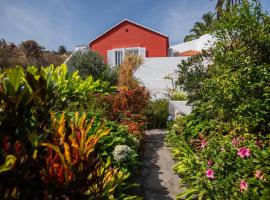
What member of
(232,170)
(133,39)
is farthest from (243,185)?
(133,39)

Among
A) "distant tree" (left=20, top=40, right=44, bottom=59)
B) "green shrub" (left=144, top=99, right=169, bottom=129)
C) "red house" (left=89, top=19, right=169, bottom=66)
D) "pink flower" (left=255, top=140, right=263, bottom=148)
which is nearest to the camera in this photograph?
"pink flower" (left=255, top=140, right=263, bottom=148)

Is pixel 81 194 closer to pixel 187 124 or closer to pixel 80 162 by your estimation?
pixel 80 162

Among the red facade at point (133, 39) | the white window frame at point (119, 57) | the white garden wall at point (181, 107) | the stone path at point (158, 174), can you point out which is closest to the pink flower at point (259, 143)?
the stone path at point (158, 174)

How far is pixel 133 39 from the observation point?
2486 centimetres

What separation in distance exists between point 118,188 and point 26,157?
7.35ft

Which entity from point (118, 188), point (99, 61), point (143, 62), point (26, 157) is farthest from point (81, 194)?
point (99, 61)

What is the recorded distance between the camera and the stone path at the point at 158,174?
500 centimetres

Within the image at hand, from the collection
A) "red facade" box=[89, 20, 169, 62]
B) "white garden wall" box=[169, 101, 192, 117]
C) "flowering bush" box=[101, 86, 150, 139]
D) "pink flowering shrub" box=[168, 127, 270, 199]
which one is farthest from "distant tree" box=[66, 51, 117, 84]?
"pink flowering shrub" box=[168, 127, 270, 199]

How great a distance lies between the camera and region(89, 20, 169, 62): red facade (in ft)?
80.2

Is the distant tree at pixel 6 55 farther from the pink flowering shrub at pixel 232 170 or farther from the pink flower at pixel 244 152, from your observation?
the pink flower at pixel 244 152

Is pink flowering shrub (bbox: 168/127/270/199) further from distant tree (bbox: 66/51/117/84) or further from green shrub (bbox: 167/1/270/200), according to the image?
distant tree (bbox: 66/51/117/84)

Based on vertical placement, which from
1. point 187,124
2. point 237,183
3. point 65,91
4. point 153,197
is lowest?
point 153,197

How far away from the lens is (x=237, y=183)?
12.9ft

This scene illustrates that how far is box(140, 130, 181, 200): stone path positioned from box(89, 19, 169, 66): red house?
1724cm
